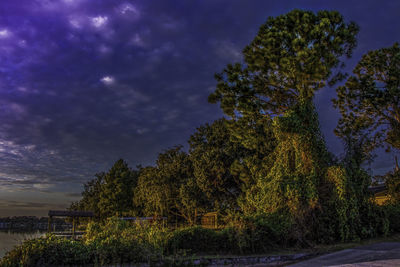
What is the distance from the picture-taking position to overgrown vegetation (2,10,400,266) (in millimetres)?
11578

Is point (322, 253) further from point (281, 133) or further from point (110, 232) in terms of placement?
point (110, 232)

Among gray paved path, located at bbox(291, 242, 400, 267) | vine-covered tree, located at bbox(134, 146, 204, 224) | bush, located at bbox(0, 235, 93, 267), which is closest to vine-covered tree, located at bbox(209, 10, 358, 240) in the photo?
gray paved path, located at bbox(291, 242, 400, 267)

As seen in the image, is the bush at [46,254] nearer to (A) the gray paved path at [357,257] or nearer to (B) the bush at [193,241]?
(B) the bush at [193,241]

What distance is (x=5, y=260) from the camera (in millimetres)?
8945

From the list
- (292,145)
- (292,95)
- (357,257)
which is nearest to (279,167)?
(292,145)

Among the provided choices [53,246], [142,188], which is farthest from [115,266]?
A: [142,188]

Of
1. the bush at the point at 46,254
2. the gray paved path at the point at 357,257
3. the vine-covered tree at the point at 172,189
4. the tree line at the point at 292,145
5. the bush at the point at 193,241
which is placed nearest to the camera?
the bush at the point at 46,254

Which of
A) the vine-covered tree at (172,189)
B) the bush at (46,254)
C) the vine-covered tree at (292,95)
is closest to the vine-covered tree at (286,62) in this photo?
the vine-covered tree at (292,95)

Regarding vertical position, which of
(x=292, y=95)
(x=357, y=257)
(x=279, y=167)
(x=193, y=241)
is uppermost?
(x=292, y=95)

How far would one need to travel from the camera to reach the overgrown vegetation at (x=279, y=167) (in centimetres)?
1158

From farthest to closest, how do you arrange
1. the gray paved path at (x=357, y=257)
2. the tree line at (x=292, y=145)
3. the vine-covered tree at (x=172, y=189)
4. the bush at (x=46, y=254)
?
the vine-covered tree at (x=172, y=189) < the tree line at (x=292, y=145) < the gray paved path at (x=357, y=257) < the bush at (x=46, y=254)

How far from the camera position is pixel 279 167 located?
52.3 feet

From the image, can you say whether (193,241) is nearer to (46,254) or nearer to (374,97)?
(46,254)

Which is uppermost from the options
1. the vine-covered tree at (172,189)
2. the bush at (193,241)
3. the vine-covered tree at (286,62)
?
the vine-covered tree at (286,62)
